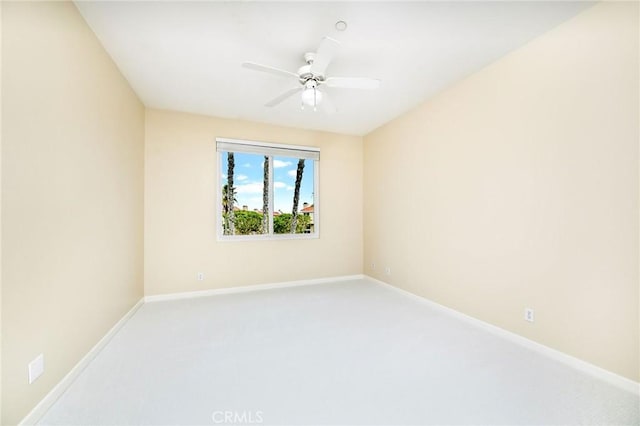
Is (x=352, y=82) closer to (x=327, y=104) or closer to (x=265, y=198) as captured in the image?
(x=327, y=104)

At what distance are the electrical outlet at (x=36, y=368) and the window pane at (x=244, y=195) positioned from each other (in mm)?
2575

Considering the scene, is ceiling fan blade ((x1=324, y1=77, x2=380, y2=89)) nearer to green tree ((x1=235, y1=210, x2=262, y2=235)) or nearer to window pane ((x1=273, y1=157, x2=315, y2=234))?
window pane ((x1=273, y1=157, x2=315, y2=234))

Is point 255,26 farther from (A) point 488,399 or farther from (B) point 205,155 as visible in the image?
(A) point 488,399

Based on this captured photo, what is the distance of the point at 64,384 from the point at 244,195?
9.33 feet

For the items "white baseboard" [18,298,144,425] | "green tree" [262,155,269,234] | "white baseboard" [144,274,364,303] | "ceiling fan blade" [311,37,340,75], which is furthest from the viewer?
"green tree" [262,155,269,234]

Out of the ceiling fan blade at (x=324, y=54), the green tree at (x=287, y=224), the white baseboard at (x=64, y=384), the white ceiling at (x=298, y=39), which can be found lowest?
the white baseboard at (x=64, y=384)

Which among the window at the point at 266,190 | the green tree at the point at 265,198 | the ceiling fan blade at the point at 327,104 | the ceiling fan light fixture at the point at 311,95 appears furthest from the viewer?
the green tree at the point at 265,198

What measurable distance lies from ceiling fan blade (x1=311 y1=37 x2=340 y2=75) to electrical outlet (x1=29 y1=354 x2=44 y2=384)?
2581mm

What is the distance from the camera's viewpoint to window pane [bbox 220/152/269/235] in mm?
4059

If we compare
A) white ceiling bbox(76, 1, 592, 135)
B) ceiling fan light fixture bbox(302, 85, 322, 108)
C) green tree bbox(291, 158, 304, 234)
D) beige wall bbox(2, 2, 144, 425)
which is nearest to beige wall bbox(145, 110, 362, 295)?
green tree bbox(291, 158, 304, 234)

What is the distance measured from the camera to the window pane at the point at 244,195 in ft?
13.3

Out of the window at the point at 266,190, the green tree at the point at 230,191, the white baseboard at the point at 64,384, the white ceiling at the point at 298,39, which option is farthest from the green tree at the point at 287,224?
the white baseboard at the point at 64,384

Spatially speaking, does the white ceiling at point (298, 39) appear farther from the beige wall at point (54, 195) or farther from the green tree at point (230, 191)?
the green tree at point (230, 191)

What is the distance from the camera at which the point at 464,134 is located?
2.88 metres
